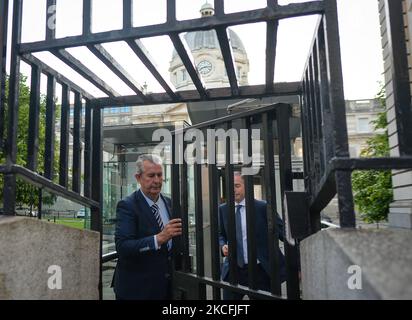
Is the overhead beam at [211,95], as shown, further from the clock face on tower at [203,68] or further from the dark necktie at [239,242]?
the dark necktie at [239,242]

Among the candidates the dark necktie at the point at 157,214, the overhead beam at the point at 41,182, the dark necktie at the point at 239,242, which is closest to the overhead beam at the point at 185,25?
the overhead beam at the point at 41,182

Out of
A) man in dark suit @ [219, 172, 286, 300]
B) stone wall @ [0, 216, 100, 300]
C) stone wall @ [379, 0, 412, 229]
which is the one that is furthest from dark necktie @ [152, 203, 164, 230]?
stone wall @ [379, 0, 412, 229]

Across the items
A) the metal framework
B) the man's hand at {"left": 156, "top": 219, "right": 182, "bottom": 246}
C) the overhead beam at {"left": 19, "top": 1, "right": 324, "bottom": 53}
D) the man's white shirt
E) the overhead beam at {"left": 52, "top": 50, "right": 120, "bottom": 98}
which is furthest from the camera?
the man's white shirt

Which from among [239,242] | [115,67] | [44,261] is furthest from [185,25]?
[239,242]

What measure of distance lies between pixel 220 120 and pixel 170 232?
3.20 feet

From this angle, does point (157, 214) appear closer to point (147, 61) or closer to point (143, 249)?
point (143, 249)

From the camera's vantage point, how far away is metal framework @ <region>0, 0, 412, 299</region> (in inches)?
67.7

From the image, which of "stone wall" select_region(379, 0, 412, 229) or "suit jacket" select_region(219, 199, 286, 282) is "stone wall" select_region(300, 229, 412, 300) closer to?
"suit jacket" select_region(219, 199, 286, 282)

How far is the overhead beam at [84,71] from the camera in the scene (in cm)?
242

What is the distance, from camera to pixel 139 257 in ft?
10.5

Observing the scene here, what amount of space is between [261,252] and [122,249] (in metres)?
1.14

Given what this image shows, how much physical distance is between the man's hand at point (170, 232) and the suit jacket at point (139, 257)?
0.07 metres
